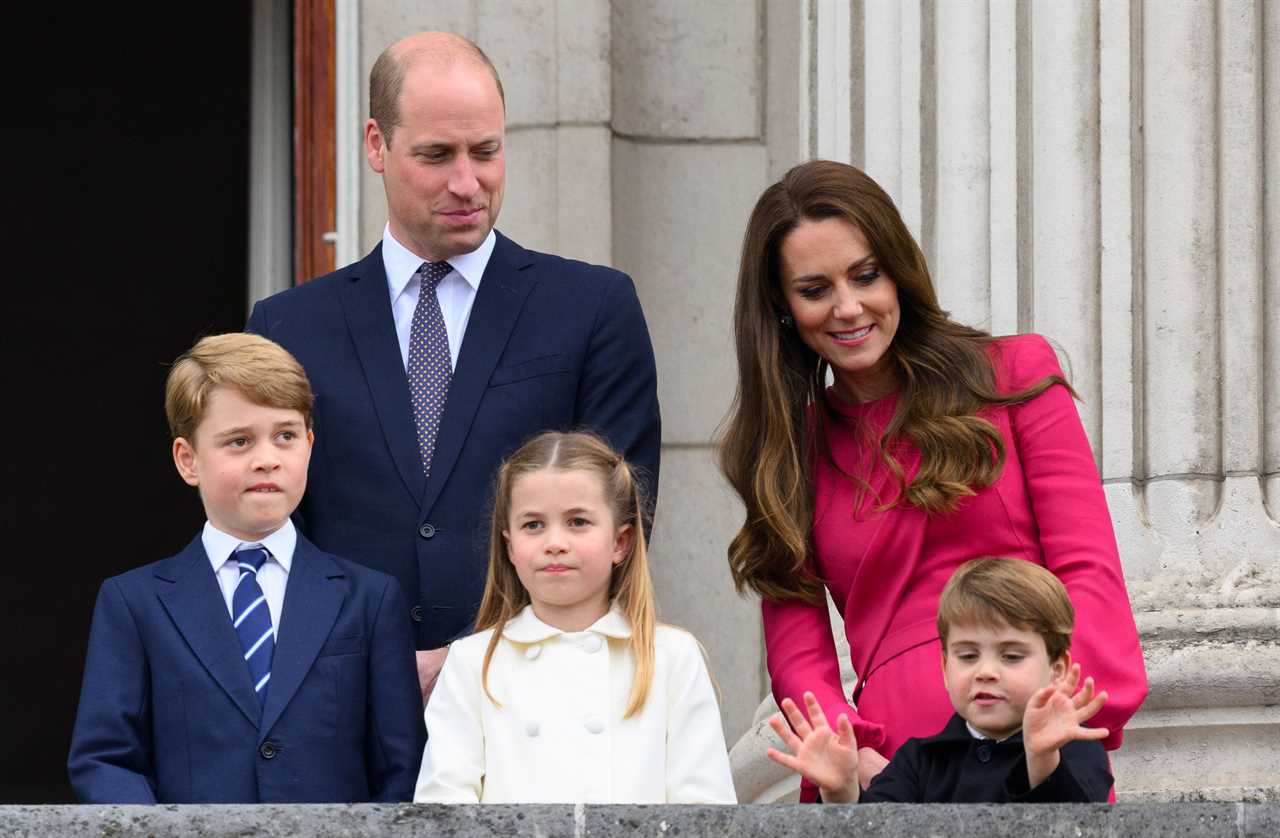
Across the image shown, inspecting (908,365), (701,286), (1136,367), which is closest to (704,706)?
(908,365)

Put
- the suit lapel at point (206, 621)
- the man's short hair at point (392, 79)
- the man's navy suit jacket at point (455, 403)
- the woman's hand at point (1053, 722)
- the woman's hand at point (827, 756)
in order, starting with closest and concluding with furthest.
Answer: the woman's hand at point (1053, 722) < the woman's hand at point (827, 756) < the suit lapel at point (206, 621) < the man's navy suit jacket at point (455, 403) < the man's short hair at point (392, 79)

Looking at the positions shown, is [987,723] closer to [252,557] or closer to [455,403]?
[455,403]

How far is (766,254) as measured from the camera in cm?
425

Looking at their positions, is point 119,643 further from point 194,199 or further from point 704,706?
point 194,199

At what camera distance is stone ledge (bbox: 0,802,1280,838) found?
3.43m

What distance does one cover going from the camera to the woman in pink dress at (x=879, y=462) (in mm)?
4078

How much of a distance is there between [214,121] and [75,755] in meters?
7.12

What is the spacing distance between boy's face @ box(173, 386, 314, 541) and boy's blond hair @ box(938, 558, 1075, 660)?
113cm

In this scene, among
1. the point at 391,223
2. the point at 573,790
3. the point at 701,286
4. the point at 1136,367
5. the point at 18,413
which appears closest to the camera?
the point at 573,790

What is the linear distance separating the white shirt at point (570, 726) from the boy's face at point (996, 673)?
45cm

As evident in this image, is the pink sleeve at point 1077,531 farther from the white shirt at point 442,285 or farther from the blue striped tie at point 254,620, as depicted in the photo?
the blue striped tie at point 254,620

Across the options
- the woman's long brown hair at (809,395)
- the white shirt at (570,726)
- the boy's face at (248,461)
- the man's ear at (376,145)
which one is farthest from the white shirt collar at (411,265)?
the white shirt at (570,726)

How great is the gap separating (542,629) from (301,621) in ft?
1.33

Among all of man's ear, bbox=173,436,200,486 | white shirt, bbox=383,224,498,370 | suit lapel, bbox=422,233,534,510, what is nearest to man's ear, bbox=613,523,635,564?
suit lapel, bbox=422,233,534,510
